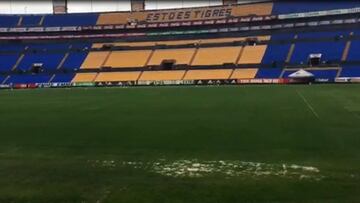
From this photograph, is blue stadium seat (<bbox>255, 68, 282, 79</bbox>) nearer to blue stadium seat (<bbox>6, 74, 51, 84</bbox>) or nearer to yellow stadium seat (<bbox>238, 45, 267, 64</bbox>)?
yellow stadium seat (<bbox>238, 45, 267, 64</bbox>)

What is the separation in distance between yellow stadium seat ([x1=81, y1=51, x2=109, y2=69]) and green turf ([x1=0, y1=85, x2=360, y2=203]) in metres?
54.2

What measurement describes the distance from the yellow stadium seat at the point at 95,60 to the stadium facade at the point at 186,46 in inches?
6.9

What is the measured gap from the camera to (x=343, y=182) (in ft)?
42.0

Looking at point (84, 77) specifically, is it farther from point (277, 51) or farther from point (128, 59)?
point (277, 51)

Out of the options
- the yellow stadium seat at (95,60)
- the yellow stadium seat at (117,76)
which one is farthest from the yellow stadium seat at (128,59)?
the yellow stadium seat at (117,76)

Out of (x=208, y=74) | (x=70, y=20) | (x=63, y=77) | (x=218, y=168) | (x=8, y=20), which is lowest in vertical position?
(x=218, y=168)

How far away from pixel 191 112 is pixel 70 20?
7143 centimetres

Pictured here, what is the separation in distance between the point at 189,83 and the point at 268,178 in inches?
2550

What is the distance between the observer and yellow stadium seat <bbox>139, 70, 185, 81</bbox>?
81.2 metres

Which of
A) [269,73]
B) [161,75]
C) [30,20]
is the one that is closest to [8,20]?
[30,20]

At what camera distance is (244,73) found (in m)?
78.8

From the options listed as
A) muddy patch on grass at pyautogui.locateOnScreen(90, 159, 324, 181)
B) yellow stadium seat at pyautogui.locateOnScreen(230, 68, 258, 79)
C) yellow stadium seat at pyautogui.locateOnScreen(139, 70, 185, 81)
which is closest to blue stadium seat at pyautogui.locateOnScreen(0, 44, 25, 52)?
Answer: yellow stadium seat at pyautogui.locateOnScreen(139, 70, 185, 81)

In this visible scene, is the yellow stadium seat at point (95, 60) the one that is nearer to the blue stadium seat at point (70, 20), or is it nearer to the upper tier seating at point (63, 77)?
the upper tier seating at point (63, 77)

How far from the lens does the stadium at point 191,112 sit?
12.9 meters
